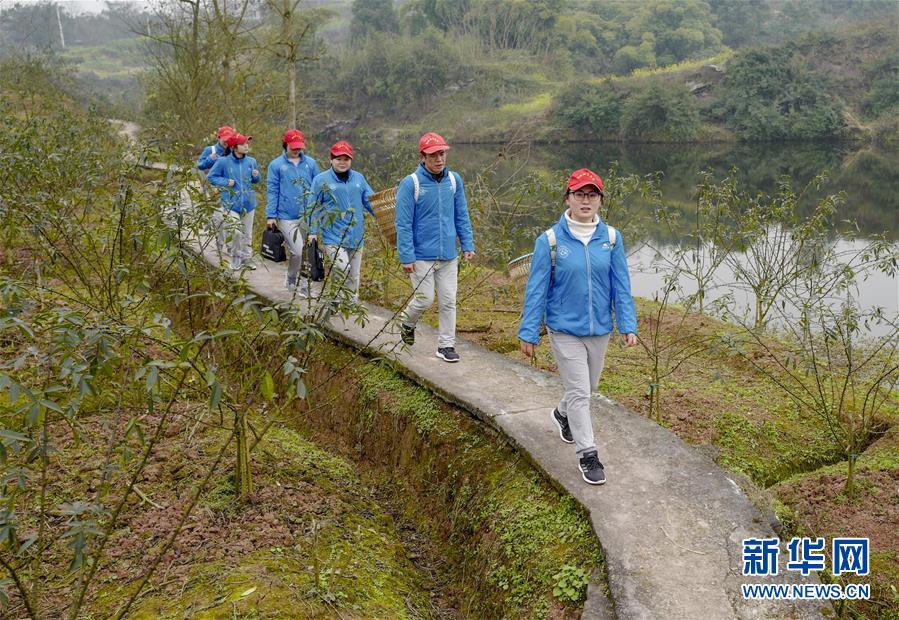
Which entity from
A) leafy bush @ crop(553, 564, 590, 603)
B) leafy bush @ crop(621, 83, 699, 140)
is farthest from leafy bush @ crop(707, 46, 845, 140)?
Answer: leafy bush @ crop(553, 564, 590, 603)

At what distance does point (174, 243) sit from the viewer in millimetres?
3623

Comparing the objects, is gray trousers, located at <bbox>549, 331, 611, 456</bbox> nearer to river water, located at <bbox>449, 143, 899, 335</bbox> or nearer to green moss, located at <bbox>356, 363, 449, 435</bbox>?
green moss, located at <bbox>356, 363, 449, 435</bbox>

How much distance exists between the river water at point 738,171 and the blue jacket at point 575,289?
464 centimetres

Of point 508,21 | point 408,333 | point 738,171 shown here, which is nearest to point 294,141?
point 408,333

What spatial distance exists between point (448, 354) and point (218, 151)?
4.11 meters

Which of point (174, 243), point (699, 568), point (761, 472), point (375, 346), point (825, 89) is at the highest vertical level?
point (825, 89)

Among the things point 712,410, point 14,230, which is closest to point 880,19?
point 712,410

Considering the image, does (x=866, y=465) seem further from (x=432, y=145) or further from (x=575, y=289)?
(x=432, y=145)

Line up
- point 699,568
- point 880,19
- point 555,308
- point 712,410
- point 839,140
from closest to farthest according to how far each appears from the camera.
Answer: point 699,568 < point 555,308 < point 712,410 < point 839,140 < point 880,19

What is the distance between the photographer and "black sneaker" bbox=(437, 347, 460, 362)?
6363 millimetres

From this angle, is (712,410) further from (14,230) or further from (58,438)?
(14,230)

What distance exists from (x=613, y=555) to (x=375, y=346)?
3.36m

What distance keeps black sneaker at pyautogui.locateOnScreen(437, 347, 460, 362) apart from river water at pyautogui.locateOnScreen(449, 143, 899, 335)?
3.12m

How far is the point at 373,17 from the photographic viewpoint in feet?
237
